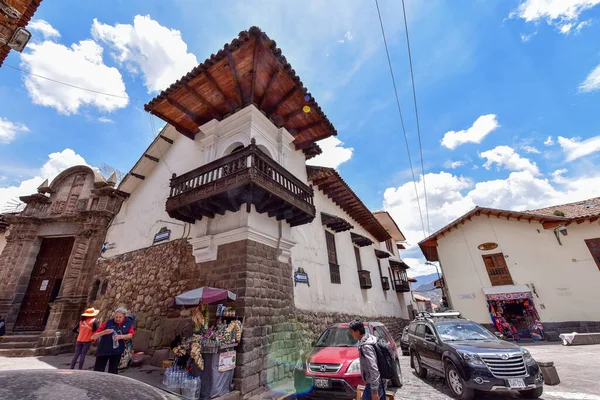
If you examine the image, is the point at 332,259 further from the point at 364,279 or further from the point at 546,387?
the point at 546,387

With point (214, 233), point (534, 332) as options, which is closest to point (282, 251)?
point (214, 233)

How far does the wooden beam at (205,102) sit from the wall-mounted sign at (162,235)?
4486mm

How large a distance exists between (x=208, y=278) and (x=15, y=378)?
5.15 meters

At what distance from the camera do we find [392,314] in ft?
54.6

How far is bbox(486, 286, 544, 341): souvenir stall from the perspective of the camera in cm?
1335

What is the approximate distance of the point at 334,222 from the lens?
1128cm

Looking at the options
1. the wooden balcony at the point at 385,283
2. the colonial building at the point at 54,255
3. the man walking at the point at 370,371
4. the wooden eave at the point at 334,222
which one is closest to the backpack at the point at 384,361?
the man walking at the point at 370,371

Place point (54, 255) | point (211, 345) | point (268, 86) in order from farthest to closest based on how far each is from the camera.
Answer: point (54, 255), point (268, 86), point (211, 345)

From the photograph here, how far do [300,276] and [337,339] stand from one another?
235 cm

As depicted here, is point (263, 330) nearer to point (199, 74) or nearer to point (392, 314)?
point (199, 74)

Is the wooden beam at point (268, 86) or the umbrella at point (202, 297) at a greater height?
the wooden beam at point (268, 86)

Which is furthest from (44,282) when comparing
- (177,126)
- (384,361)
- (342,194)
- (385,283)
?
(385,283)

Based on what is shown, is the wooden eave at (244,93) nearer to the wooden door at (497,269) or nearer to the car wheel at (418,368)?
the car wheel at (418,368)

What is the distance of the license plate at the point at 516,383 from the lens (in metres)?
4.73
